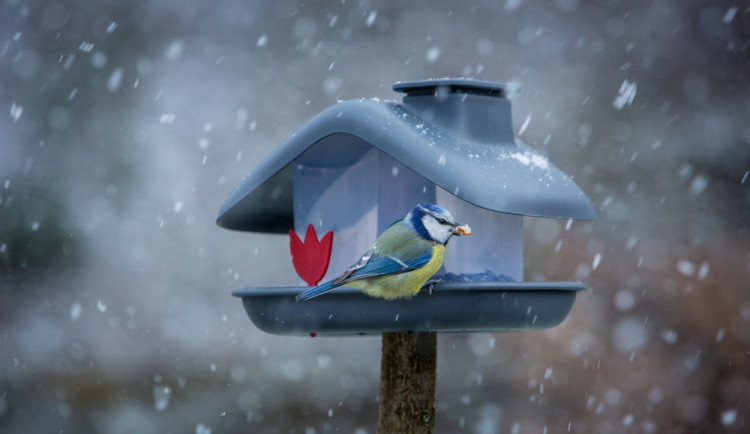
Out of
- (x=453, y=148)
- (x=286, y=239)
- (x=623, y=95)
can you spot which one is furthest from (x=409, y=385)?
(x=623, y=95)

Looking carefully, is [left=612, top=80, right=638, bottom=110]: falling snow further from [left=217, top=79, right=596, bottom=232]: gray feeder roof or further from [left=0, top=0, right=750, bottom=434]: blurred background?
[left=217, top=79, right=596, bottom=232]: gray feeder roof

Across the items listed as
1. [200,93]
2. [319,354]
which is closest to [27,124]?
[200,93]

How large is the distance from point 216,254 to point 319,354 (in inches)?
30.6

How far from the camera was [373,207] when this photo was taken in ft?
8.26

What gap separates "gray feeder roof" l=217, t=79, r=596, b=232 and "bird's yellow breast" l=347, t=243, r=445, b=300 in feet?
0.55

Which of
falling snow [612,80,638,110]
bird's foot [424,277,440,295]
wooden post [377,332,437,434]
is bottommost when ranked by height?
wooden post [377,332,437,434]

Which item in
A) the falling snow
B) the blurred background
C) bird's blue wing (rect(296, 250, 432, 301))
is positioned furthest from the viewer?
the falling snow

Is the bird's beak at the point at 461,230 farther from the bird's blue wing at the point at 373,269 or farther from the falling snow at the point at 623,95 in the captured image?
the falling snow at the point at 623,95

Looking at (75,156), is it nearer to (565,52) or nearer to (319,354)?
(319,354)

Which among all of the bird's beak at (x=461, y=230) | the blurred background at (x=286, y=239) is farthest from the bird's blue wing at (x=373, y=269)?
the blurred background at (x=286, y=239)

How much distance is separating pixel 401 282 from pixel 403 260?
5 centimetres

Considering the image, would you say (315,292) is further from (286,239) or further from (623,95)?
(623,95)

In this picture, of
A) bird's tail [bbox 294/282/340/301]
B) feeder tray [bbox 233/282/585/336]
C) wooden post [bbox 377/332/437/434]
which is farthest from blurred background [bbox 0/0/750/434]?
bird's tail [bbox 294/282/340/301]

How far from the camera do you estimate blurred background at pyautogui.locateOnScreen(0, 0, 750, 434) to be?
4855mm
